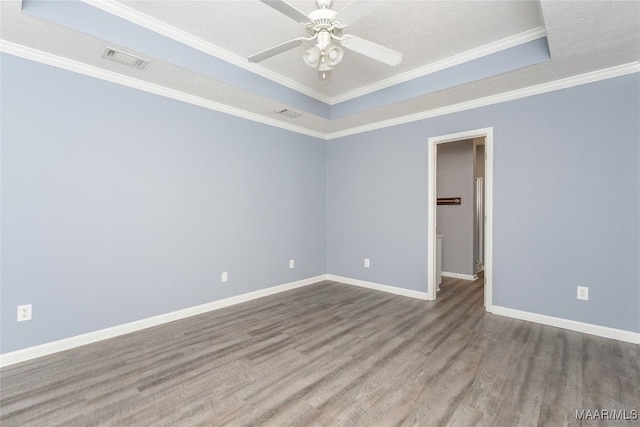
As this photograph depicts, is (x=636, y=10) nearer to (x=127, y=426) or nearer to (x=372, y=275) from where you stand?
(x=372, y=275)

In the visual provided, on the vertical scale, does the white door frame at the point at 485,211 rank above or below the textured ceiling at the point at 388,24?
below

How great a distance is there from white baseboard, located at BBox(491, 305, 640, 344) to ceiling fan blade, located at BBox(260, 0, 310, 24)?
364 cm

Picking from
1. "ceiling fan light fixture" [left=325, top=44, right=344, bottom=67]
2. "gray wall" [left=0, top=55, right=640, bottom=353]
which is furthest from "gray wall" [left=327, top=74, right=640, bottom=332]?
"ceiling fan light fixture" [left=325, top=44, right=344, bottom=67]

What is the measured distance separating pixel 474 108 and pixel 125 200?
4204mm

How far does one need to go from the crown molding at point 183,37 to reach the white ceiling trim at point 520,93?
4.84 ft

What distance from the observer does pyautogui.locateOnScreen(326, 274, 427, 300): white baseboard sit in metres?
4.14

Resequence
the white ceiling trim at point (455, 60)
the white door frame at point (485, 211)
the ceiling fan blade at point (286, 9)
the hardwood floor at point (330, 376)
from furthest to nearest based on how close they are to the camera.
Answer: the white door frame at point (485, 211) < the white ceiling trim at point (455, 60) < the hardwood floor at point (330, 376) < the ceiling fan blade at point (286, 9)

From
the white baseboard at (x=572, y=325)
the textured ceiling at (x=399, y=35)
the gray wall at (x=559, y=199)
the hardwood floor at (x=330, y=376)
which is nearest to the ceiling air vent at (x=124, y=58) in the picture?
the textured ceiling at (x=399, y=35)

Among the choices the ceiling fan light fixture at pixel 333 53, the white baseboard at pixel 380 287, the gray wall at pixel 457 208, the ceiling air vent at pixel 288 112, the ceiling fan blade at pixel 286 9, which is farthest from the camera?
the gray wall at pixel 457 208

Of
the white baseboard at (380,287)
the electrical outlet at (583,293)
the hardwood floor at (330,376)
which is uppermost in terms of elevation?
the electrical outlet at (583,293)

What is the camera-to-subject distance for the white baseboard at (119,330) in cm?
239

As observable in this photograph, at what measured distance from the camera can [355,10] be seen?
1.81 metres

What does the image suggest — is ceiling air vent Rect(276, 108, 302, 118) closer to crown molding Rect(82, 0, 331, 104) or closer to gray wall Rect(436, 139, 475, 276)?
crown molding Rect(82, 0, 331, 104)

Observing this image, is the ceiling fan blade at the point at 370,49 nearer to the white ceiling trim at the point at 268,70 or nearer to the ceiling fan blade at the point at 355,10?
the ceiling fan blade at the point at 355,10
